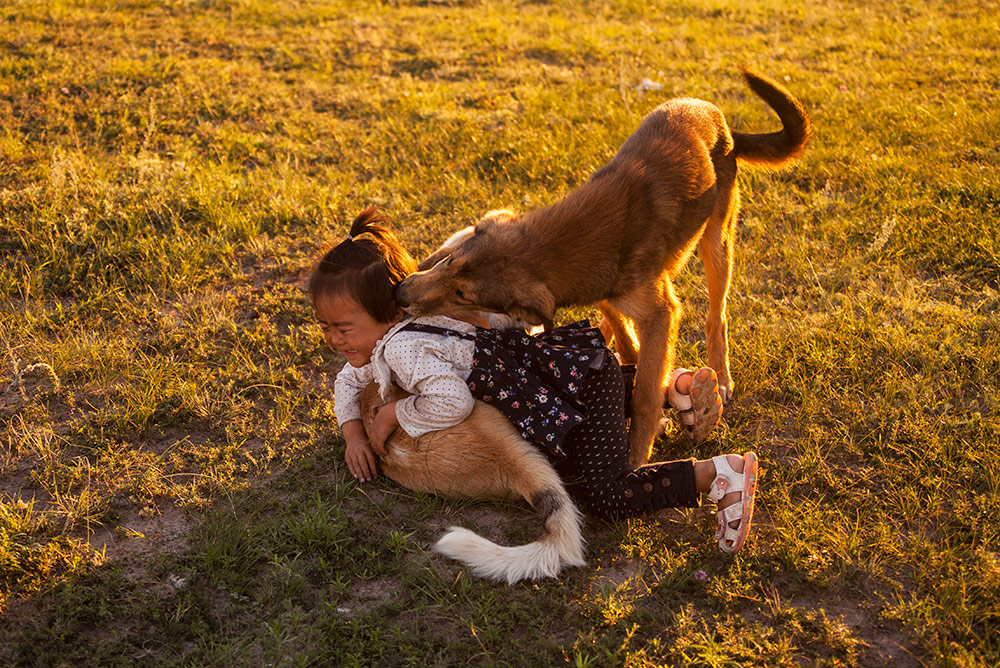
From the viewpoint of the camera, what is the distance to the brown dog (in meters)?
3.60

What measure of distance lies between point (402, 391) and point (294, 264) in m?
2.25

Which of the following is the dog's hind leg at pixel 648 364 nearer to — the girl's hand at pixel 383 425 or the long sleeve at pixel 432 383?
the long sleeve at pixel 432 383

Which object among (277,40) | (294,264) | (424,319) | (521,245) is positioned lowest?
(294,264)

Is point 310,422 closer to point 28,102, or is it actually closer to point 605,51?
point 28,102

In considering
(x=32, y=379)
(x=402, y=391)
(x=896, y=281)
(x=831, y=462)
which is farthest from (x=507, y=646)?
(x=896, y=281)

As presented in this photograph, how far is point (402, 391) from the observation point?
3.70m

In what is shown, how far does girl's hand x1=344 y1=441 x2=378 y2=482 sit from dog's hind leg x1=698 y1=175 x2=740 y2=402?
77.1 inches

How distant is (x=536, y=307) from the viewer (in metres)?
3.56

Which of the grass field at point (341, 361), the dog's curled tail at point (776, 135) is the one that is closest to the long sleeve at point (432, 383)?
the grass field at point (341, 361)

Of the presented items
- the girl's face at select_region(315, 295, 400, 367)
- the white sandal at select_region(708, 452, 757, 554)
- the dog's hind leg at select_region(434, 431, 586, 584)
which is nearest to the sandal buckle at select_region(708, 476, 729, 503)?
the white sandal at select_region(708, 452, 757, 554)

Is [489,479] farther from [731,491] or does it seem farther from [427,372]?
[731,491]

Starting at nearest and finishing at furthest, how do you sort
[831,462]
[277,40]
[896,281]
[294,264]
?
[831,462] → [896,281] → [294,264] → [277,40]

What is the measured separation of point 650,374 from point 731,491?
31.3 inches

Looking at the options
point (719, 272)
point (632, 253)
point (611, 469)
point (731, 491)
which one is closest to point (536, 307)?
point (632, 253)
